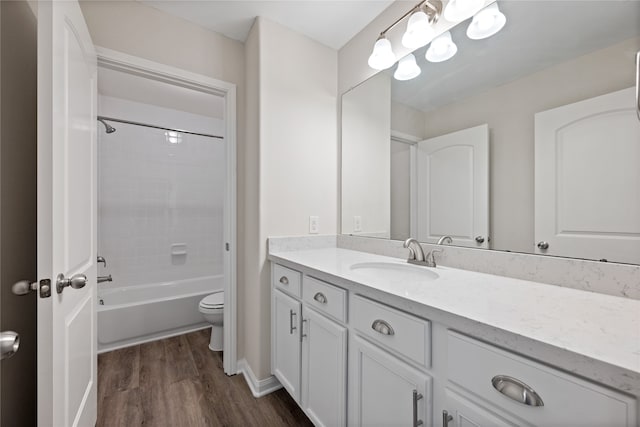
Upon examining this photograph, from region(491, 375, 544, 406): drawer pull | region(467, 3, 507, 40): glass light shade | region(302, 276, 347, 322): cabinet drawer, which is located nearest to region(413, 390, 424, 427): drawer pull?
region(491, 375, 544, 406): drawer pull

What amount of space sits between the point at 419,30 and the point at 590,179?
1.03 metres

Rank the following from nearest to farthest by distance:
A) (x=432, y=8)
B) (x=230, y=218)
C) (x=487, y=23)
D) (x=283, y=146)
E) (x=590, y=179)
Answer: (x=590, y=179), (x=487, y=23), (x=432, y=8), (x=283, y=146), (x=230, y=218)

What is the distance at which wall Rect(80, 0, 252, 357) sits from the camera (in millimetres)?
1495

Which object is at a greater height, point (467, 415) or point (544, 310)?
point (544, 310)

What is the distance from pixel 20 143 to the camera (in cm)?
101

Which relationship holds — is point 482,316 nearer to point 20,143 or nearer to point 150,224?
point 20,143

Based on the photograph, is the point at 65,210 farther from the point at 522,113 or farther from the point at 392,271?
the point at 522,113

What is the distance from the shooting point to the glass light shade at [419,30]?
1333 mm

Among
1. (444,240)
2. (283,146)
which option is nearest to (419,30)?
(283,146)

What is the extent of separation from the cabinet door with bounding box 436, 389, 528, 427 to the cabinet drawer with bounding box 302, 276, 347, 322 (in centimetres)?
45

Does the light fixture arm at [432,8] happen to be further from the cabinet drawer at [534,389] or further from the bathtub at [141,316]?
the bathtub at [141,316]

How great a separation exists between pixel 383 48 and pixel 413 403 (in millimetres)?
1718

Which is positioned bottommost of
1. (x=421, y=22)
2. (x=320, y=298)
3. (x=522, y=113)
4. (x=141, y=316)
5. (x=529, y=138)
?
(x=141, y=316)

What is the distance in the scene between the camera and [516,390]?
0.56 m
